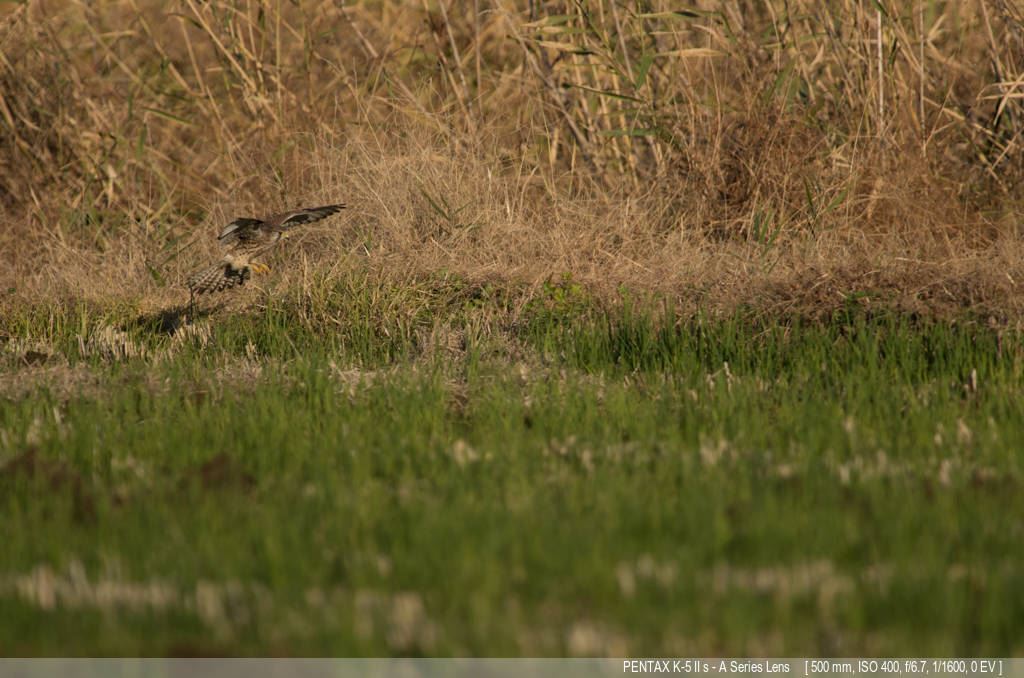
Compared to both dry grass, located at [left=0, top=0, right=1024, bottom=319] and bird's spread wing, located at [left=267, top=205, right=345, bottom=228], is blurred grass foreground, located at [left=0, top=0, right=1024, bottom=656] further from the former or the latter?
bird's spread wing, located at [left=267, top=205, right=345, bottom=228]

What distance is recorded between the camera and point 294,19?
11.9 metres

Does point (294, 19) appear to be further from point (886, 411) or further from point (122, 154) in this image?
point (886, 411)

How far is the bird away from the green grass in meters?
0.99

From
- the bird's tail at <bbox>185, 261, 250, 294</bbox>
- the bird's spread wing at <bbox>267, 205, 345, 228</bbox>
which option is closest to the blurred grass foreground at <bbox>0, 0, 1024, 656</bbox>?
the bird's tail at <bbox>185, 261, 250, 294</bbox>

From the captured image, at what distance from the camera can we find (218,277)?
8.04 metres

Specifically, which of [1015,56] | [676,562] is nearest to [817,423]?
[676,562]

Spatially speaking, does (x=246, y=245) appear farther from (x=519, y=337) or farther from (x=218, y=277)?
(x=519, y=337)

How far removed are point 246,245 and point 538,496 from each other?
4.26 m

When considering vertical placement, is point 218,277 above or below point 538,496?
below

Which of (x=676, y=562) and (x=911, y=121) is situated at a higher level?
(x=676, y=562)

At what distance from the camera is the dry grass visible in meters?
8.34

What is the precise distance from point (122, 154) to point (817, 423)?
23.6ft

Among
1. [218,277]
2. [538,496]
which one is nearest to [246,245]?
[218,277]

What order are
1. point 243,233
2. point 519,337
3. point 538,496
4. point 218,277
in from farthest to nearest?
point 218,277 → point 243,233 → point 519,337 → point 538,496
